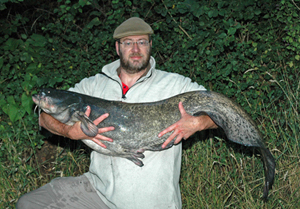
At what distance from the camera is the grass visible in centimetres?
363

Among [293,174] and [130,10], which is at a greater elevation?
[130,10]

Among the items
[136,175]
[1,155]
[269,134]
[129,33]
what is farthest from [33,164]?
[269,134]

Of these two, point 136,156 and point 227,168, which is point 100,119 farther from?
point 227,168

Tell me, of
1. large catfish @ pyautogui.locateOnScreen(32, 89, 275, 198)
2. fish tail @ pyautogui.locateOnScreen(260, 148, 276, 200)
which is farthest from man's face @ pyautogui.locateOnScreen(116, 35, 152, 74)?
fish tail @ pyautogui.locateOnScreen(260, 148, 276, 200)

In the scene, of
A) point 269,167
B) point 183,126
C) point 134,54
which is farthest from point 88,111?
point 269,167

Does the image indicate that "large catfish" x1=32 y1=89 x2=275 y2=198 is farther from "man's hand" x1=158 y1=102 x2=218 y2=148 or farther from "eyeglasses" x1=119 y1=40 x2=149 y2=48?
"eyeglasses" x1=119 y1=40 x2=149 y2=48

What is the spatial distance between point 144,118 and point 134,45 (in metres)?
0.92

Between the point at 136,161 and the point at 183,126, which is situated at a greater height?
the point at 183,126

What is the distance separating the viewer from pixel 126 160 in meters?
3.27

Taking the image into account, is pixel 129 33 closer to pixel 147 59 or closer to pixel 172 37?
pixel 147 59

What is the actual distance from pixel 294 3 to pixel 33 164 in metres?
4.14

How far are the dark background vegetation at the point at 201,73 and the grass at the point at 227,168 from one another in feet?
0.04

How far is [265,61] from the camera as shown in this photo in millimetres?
4414

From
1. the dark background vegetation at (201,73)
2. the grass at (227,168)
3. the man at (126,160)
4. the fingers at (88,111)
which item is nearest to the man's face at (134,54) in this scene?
the man at (126,160)
